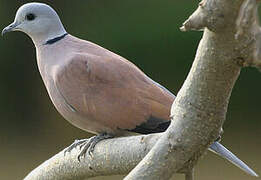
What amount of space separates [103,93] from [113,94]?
2 centimetres

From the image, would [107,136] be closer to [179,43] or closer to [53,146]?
[179,43]

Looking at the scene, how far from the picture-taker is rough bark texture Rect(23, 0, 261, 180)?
1056 mm

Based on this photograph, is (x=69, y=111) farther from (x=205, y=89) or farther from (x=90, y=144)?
(x=205, y=89)

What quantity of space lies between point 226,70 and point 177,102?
0.46 ft

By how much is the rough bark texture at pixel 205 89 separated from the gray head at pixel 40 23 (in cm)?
72

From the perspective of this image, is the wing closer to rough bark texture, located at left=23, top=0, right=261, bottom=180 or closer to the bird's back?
the bird's back

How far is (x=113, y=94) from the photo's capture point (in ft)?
6.17

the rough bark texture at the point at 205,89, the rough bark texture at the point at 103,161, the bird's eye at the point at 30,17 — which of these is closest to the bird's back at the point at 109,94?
the rough bark texture at the point at 103,161

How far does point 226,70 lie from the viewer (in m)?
1.11

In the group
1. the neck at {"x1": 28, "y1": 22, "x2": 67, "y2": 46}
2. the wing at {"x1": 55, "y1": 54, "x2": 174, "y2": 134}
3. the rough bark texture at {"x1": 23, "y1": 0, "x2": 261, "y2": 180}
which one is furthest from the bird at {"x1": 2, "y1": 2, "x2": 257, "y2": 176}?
the rough bark texture at {"x1": 23, "y1": 0, "x2": 261, "y2": 180}

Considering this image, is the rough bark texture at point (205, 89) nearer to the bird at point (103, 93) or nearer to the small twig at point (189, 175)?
the small twig at point (189, 175)

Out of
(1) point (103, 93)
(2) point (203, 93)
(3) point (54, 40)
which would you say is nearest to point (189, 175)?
(2) point (203, 93)

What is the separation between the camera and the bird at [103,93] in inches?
72.6

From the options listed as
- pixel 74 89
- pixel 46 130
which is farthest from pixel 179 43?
pixel 74 89
